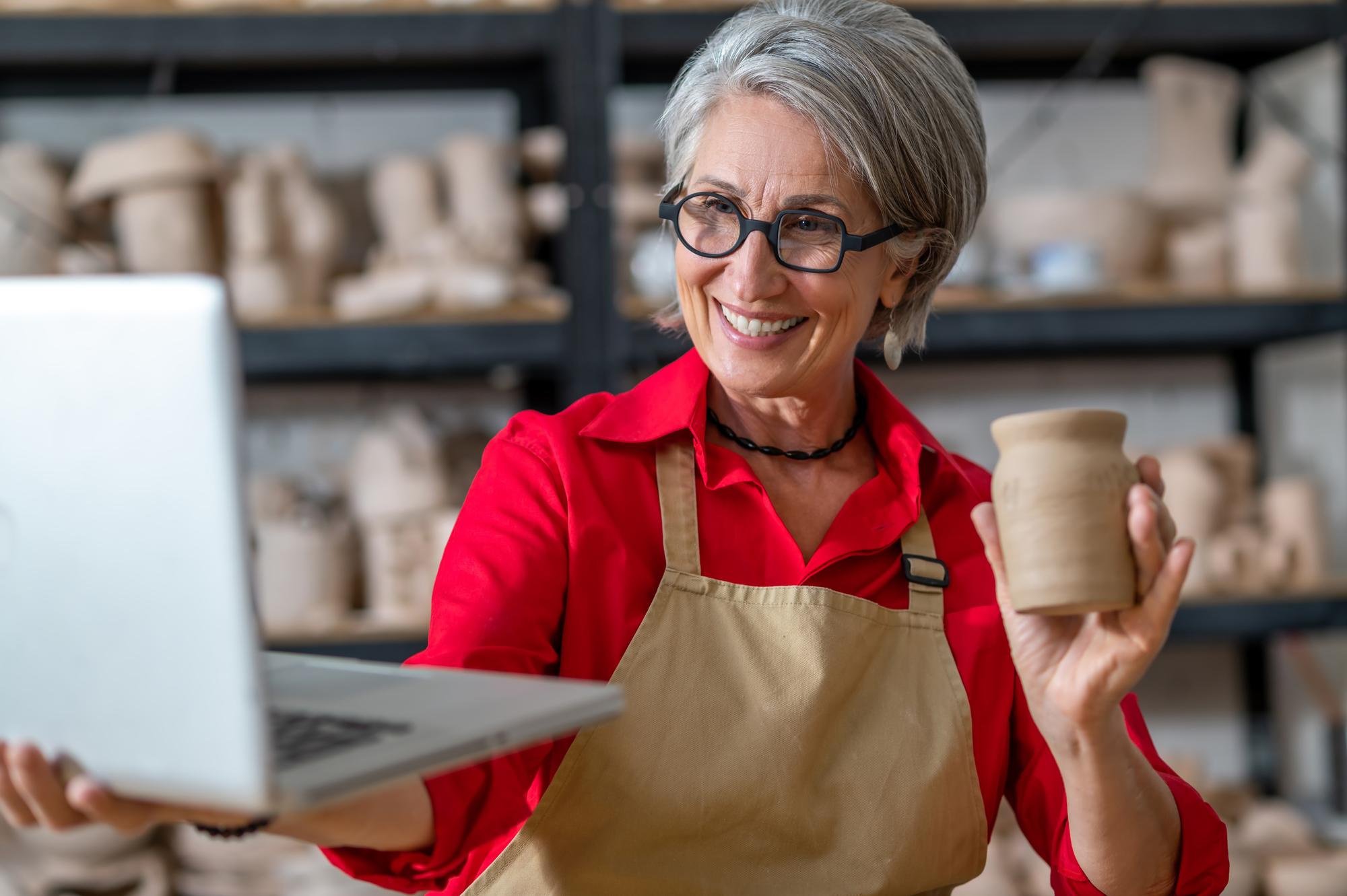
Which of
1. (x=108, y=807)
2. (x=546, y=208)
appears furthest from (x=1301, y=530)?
(x=108, y=807)

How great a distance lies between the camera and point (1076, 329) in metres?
2.34

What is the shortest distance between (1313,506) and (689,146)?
5.55 ft

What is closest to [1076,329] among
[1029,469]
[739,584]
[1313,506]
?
[1313,506]

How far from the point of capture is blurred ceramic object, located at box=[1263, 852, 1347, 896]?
215cm

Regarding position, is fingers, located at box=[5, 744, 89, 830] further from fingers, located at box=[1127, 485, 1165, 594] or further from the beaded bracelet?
fingers, located at box=[1127, 485, 1165, 594]

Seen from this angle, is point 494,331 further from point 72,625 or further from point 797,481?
point 72,625

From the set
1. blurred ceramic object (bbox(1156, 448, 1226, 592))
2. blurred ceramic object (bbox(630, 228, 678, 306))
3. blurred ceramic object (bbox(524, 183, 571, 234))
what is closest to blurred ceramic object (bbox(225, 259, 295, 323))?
blurred ceramic object (bbox(524, 183, 571, 234))

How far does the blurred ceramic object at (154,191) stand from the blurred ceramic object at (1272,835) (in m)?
2.06

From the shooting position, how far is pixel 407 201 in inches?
95.1

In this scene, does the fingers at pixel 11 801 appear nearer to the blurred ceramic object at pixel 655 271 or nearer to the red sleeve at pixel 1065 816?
the red sleeve at pixel 1065 816

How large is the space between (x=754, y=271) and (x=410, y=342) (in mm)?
1218

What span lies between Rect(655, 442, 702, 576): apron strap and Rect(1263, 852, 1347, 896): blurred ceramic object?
1.56m

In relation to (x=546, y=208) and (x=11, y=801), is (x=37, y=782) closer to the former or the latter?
(x=11, y=801)

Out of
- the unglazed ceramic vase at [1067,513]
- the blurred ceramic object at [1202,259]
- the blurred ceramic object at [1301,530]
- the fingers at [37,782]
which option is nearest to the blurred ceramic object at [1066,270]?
the blurred ceramic object at [1202,259]
